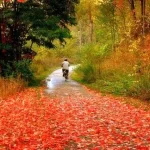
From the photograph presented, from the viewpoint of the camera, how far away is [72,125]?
1309 cm

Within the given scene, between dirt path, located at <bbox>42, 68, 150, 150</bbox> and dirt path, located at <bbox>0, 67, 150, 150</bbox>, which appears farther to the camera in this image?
dirt path, located at <bbox>0, 67, 150, 150</bbox>

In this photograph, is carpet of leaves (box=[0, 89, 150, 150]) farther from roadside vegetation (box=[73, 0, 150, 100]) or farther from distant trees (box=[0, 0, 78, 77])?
distant trees (box=[0, 0, 78, 77])

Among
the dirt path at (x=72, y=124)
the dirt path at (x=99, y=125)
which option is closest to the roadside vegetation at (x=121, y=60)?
the dirt path at (x=72, y=124)

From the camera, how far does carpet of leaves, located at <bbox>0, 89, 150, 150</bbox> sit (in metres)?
10.5

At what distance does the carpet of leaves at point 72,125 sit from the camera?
34.5 feet

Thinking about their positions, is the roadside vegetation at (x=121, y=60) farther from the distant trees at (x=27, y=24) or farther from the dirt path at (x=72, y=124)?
the distant trees at (x=27, y=24)

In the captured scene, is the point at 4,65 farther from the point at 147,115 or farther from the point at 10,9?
the point at 147,115

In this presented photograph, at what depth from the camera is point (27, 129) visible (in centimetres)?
1278

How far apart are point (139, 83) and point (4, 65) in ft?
36.2

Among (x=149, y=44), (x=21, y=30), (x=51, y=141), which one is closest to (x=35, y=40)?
(x=21, y=30)

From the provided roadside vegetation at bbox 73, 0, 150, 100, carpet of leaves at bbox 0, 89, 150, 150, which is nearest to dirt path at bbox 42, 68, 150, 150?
carpet of leaves at bbox 0, 89, 150, 150

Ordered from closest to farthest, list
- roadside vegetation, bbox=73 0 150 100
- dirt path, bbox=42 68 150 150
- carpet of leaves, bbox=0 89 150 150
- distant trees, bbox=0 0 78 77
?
dirt path, bbox=42 68 150 150, carpet of leaves, bbox=0 89 150 150, roadside vegetation, bbox=73 0 150 100, distant trees, bbox=0 0 78 77

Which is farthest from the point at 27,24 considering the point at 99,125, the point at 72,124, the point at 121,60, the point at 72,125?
the point at 99,125

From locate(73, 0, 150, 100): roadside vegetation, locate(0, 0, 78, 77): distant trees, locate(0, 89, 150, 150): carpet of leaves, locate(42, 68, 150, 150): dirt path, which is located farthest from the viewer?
locate(0, 0, 78, 77): distant trees
